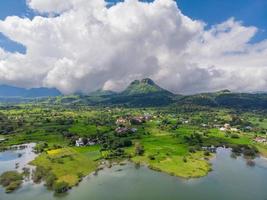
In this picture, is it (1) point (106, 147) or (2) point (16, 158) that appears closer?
(2) point (16, 158)

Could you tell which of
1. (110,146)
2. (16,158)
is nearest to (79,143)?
(110,146)

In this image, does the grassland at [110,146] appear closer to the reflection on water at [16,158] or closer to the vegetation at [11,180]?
the reflection on water at [16,158]

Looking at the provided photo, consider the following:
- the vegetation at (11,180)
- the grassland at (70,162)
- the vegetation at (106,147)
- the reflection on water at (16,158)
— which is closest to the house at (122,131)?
the vegetation at (106,147)

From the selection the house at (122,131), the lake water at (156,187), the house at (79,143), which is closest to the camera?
the lake water at (156,187)

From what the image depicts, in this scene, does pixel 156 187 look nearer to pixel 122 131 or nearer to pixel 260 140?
pixel 122 131

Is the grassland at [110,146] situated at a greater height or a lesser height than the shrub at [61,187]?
greater

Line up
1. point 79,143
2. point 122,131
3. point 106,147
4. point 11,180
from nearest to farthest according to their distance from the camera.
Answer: point 11,180 → point 106,147 → point 79,143 → point 122,131

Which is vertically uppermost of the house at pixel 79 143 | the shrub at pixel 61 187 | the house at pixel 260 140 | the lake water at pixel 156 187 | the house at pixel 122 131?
the house at pixel 122 131

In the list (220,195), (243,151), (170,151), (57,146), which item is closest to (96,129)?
(57,146)

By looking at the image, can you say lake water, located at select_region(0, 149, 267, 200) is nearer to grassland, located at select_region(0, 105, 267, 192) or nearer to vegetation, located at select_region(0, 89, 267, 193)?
vegetation, located at select_region(0, 89, 267, 193)
